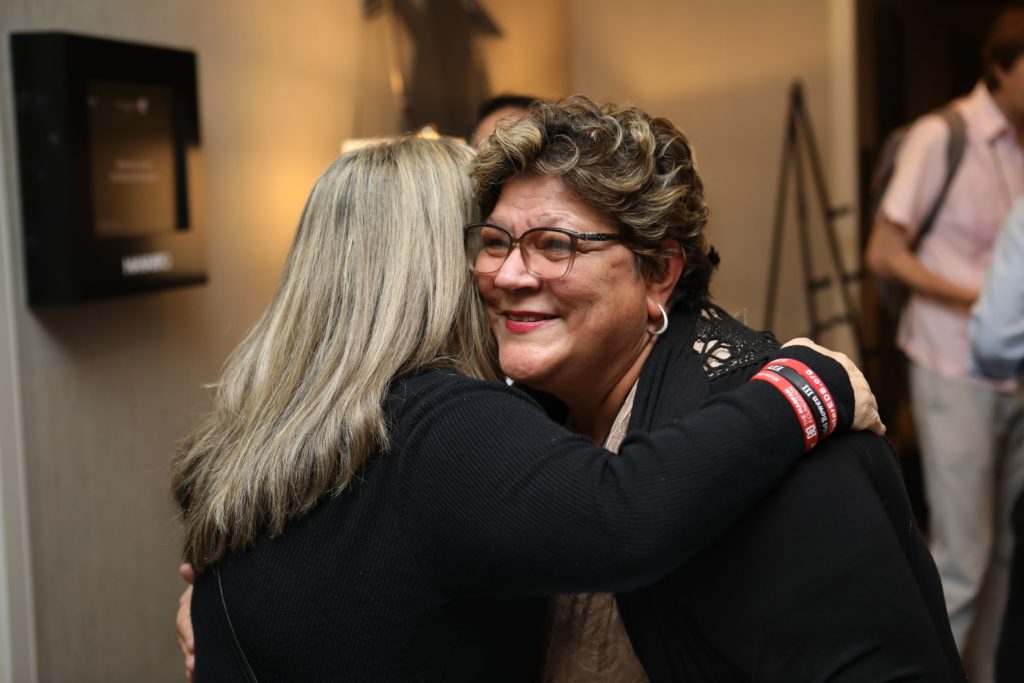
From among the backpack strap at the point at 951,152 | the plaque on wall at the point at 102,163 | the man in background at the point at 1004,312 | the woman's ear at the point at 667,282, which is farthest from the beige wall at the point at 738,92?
the woman's ear at the point at 667,282

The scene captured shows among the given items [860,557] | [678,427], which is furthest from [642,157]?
[860,557]

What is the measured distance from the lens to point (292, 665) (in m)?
1.35

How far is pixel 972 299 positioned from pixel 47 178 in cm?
249

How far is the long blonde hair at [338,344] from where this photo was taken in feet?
4.41

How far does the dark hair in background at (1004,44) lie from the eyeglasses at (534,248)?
2.14 meters

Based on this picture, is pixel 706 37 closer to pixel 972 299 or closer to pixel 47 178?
pixel 972 299

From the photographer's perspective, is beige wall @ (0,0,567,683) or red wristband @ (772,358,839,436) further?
beige wall @ (0,0,567,683)

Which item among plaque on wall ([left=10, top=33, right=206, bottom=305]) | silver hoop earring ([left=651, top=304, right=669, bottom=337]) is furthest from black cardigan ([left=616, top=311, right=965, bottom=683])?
plaque on wall ([left=10, top=33, right=206, bottom=305])

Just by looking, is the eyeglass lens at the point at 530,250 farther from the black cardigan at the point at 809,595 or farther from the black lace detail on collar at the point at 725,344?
the black cardigan at the point at 809,595

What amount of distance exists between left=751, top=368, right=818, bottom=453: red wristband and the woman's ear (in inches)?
13.6

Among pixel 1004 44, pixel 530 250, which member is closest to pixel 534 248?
pixel 530 250

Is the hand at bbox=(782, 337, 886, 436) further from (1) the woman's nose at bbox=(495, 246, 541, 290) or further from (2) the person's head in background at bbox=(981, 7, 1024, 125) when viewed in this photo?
(2) the person's head in background at bbox=(981, 7, 1024, 125)

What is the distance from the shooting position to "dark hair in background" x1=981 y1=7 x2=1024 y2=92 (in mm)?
3104

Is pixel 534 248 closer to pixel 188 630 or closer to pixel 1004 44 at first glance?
pixel 188 630
